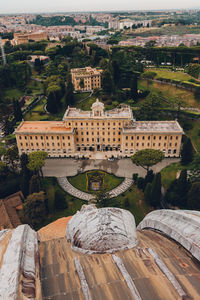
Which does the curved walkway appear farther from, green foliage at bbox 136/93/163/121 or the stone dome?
the stone dome

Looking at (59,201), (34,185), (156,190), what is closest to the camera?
(156,190)

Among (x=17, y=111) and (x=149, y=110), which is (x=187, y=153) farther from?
(x=17, y=111)

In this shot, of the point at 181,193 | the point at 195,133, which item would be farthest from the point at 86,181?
the point at 195,133

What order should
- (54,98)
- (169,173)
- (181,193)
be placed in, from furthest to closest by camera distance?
(54,98)
(169,173)
(181,193)

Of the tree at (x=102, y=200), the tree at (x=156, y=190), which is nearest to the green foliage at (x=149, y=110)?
the tree at (x=156, y=190)

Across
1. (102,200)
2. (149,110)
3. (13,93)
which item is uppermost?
(149,110)

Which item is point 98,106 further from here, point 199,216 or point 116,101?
point 199,216

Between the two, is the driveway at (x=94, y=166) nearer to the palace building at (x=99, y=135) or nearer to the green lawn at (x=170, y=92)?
the palace building at (x=99, y=135)
